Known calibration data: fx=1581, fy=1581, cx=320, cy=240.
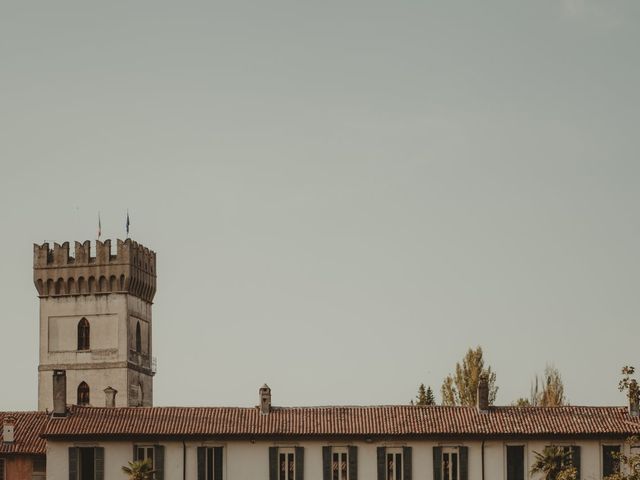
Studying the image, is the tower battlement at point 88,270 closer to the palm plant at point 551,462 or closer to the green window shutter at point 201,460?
the green window shutter at point 201,460

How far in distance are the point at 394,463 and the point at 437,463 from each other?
6.02ft

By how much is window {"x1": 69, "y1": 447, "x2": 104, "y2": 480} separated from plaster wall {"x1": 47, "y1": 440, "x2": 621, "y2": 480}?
22 cm

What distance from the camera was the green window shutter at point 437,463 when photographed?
221ft

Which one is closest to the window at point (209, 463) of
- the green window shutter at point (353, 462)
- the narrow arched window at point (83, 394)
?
the green window shutter at point (353, 462)

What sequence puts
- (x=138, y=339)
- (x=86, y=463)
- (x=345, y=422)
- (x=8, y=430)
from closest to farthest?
(x=86, y=463) < (x=345, y=422) < (x=8, y=430) < (x=138, y=339)

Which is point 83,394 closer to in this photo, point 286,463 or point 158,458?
point 158,458

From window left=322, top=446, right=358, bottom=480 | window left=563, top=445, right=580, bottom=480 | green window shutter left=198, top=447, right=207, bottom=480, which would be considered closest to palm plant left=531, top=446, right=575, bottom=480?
window left=563, top=445, right=580, bottom=480

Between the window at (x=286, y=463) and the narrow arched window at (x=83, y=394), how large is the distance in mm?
32890

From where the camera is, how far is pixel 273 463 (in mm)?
67438

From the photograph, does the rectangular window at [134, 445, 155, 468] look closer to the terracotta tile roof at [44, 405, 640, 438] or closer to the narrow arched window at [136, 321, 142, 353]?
the terracotta tile roof at [44, 405, 640, 438]

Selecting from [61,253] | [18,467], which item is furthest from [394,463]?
[61,253]

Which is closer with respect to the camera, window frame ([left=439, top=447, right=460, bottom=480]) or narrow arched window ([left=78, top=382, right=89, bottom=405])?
window frame ([left=439, top=447, right=460, bottom=480])

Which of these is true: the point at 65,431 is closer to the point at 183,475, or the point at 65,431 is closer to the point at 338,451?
the point at 183,475

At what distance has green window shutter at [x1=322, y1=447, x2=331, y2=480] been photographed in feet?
221
